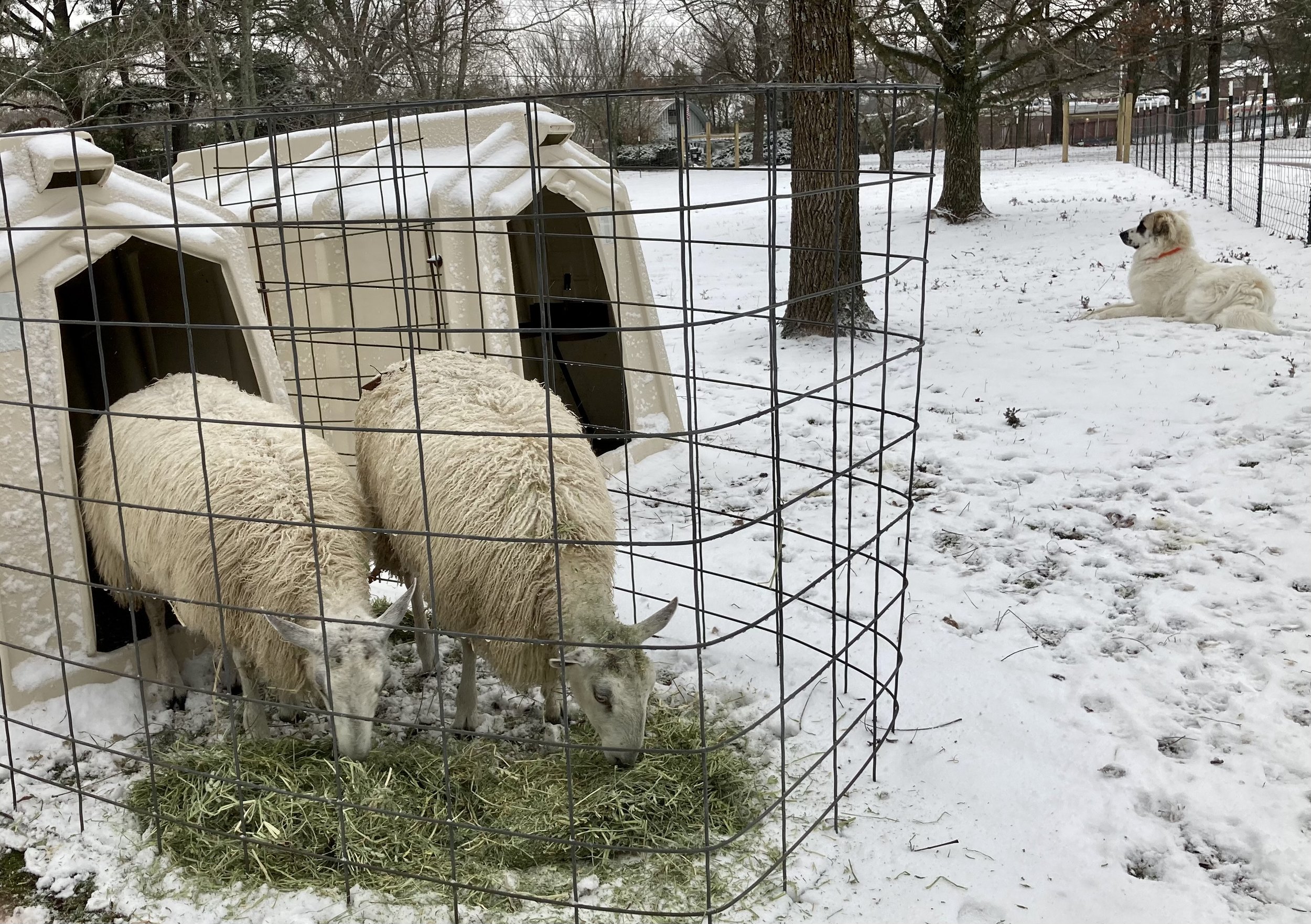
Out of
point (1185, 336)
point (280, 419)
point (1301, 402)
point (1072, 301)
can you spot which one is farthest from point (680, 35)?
point (280, 419)

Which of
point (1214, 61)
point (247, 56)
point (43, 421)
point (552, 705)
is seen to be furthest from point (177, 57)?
point (1214, 61)

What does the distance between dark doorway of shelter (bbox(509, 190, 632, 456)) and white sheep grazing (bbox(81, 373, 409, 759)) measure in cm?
277

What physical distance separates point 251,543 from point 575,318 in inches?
152

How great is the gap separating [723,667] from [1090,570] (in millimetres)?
1957

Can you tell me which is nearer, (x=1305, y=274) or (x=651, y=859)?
(x=651, y=859)

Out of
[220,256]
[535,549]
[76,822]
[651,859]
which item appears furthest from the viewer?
[220,256]

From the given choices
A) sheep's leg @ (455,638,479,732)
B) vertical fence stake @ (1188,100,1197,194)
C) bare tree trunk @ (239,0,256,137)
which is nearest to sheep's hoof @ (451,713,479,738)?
sheep's leg @ (455,638,479,732)

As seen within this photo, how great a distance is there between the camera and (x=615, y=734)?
374 cm

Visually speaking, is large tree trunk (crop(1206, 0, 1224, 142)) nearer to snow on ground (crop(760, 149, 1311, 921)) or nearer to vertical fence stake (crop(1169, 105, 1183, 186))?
vertical fence stake (crop(1169, 105, 1183, 186))

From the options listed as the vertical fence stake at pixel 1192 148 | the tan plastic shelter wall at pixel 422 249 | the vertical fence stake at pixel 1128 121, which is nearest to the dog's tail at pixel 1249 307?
the tan plastic shelter wall at pixel 422 249

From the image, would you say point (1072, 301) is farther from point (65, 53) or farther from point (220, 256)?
point (65, 53)

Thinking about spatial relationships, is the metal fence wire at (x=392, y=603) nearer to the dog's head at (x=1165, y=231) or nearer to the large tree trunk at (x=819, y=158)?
the large tree trunk at (x=819, y=158)

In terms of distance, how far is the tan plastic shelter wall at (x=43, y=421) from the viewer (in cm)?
423

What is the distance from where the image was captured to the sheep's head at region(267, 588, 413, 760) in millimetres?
3645
